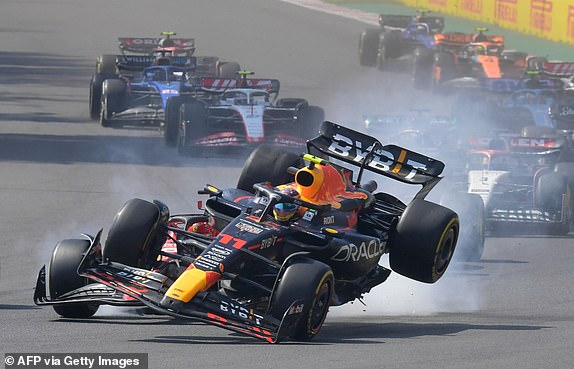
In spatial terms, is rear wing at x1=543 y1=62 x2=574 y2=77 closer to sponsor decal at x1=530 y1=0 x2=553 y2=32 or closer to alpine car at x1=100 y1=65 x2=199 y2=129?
alpine car at x1=100 y1=65 x2=199 y2=129

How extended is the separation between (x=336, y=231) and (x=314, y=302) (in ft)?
3.65

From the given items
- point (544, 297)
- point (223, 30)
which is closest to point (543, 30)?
point (223, 30)

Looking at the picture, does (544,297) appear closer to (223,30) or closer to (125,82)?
(125,82)

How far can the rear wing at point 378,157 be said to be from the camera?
1278 centimetres

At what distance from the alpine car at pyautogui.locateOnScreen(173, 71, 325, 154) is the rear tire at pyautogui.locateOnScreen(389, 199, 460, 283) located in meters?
10.4

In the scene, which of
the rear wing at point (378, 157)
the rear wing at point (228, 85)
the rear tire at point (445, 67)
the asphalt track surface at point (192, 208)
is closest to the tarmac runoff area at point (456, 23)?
the rear tire at point (445, 67)

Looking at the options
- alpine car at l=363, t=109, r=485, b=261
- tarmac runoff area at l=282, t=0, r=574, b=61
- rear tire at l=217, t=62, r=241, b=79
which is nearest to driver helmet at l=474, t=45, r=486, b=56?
tarmac runoff area at l=282, t=0, r=574, b=61

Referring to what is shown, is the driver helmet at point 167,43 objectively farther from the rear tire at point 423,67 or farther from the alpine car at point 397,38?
the alpine car at point 397,38

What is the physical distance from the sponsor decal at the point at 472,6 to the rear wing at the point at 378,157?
31295 mm

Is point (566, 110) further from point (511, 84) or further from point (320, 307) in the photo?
point (320, 307)

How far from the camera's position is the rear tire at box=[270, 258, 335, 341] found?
10.4 m

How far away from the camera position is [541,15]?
39.1 meters

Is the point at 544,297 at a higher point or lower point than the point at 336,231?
lower

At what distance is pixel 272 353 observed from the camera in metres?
9.71
